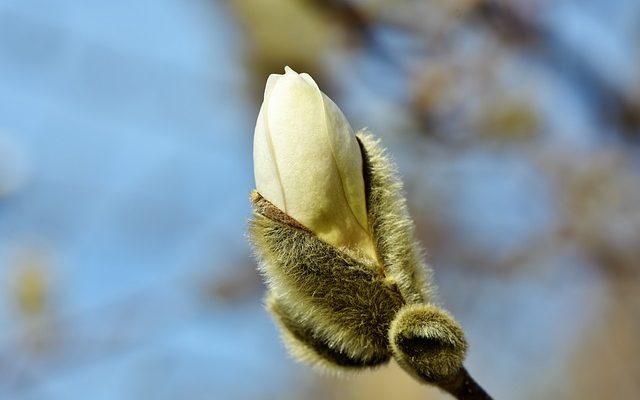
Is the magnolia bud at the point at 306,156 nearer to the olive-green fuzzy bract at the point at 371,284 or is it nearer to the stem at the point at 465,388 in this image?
the olive-green fuzzy bract at the point at 371,284

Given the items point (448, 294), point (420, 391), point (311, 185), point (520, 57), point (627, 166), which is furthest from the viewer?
point (420, 391)

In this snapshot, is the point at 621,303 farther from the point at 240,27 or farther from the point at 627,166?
the point at 240,27

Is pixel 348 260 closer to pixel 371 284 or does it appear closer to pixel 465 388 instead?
pixel 371 284

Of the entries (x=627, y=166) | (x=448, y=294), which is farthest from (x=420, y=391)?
(x=627, y=166)

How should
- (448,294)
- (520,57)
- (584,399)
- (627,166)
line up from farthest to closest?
1. (584,399)
2. (448,294)
3. (627,166)
4. (520,57)

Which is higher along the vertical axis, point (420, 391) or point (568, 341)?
point (568, 341)

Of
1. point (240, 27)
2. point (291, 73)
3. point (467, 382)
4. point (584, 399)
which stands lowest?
point (467, 382)

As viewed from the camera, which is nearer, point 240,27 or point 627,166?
point 240,27
